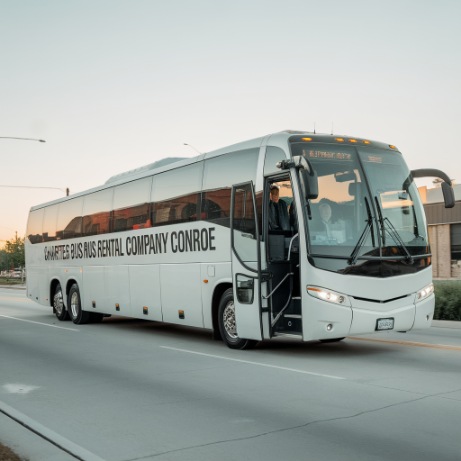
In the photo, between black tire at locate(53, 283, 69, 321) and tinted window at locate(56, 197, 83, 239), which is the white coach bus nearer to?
tinted window at locate(56, 197, 83, 239)

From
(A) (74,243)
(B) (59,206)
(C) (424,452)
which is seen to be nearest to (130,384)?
(C) (424,452)

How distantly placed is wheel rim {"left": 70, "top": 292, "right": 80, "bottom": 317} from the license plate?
10.9 metres

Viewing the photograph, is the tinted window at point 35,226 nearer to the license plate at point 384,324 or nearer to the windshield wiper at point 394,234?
the windshield wiper at point 394,234

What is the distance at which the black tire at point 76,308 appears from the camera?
19.6 metres

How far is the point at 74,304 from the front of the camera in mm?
20078

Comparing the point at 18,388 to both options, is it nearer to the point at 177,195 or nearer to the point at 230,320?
the point at 230,320

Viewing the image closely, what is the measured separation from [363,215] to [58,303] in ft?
40.9

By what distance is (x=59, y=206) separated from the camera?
21.4 metres

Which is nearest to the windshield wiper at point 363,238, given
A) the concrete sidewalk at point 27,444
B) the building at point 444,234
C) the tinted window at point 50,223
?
the concrete sidewalk at point 27,444

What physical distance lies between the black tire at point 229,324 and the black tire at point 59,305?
8.99 meters

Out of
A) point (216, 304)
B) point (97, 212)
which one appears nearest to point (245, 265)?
point (216, 304)

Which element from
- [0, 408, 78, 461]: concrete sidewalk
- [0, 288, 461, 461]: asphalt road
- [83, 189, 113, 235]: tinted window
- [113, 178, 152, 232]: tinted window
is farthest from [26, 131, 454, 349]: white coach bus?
[0, 408, 78, 461]: concrete sidewalk

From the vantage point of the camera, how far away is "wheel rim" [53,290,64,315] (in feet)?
68.6

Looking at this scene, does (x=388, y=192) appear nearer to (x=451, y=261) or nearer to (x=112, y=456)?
(x=112, y=456)
